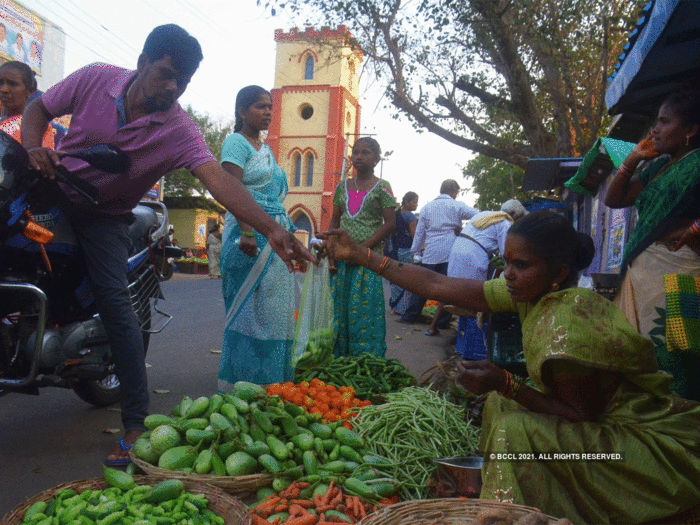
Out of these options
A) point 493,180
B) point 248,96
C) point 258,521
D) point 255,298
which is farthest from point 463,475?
point 493,180

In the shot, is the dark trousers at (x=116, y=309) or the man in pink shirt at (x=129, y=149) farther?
the dark trousers at (x=116, y=309)

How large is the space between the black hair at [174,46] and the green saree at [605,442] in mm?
2022

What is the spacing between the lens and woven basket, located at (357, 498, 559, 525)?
1.89 metres

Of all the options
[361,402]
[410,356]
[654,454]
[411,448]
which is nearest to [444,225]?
[410,356]

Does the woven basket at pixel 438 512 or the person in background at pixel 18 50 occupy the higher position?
the person in background at pixel 18 50

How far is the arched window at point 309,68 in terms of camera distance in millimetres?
37353

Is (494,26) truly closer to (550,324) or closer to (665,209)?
(665,209)

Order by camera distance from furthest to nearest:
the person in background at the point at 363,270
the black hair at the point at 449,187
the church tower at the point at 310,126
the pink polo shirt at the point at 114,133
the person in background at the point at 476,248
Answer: the church tower at the point at 310,126, the black hair at the point at 449,187, the person in background at the point at 476,248, the person in background at the point at 363,270, the pink polo shirt at the point at 114,133

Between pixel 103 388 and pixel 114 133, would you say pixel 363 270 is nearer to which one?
pixel 103 388

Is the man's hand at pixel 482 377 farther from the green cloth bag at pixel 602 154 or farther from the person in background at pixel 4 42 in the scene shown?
the person in background at pixel 4 42

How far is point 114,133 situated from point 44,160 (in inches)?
14.4

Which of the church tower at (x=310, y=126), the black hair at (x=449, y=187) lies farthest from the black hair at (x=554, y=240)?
the church tower at (x=310, y=126)

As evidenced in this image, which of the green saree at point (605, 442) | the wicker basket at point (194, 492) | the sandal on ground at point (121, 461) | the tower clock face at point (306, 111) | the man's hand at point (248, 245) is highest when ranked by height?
the tower clock face at point (306, 111)

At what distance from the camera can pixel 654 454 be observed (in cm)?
203
